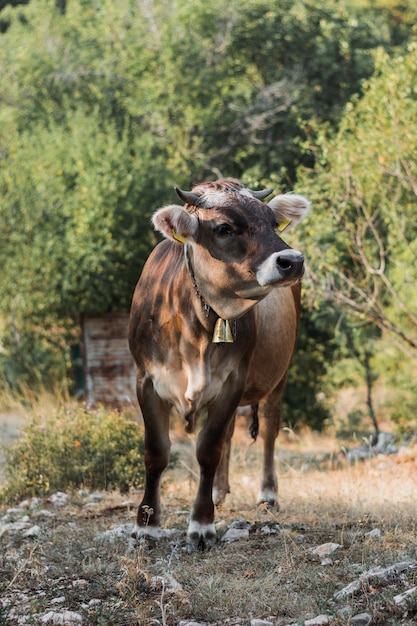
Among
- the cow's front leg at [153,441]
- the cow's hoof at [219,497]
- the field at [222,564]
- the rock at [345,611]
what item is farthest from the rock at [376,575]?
the cow's hoof at [219,497]

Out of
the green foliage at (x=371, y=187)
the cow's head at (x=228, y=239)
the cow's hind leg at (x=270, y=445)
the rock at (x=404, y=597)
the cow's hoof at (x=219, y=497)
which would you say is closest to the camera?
the rock at (x=404, y=597)

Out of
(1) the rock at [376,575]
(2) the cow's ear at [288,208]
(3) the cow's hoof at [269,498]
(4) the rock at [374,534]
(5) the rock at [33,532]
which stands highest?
(2) the cow's ear at [288,208]

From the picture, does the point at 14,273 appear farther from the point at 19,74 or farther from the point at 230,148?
the point at 19,74

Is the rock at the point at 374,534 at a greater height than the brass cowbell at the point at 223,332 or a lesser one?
lesser

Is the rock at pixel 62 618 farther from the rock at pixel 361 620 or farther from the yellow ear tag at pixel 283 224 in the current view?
the yellow ear tag at pixel 283 224

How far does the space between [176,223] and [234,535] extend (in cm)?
198

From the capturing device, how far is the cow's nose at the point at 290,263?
5059 millimetres

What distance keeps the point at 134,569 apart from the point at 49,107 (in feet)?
52.1

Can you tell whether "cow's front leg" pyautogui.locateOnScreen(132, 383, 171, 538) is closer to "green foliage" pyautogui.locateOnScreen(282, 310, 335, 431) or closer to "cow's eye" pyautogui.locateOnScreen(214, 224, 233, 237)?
"cow's eye" pyautogui.locateOnScreen(214, 224, 233, 237)

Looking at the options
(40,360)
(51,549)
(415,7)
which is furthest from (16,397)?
(415,7)

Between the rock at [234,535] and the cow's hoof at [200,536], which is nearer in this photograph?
the cow's hoof at [200,536]

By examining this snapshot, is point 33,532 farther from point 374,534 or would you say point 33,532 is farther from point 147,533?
point 374,534

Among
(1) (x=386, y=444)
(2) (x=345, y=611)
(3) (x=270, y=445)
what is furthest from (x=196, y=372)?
(1) (x=386, y=444)

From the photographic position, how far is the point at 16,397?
47.3 feet
